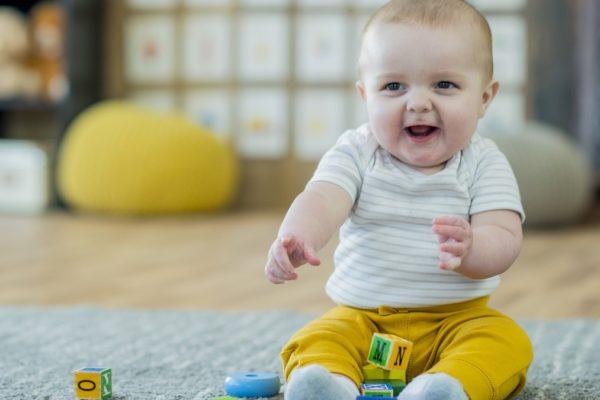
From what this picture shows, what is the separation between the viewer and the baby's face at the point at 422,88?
0.84m

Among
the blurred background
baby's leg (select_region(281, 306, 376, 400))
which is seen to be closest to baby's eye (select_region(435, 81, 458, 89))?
baby's leg (select_region(281, 306, 376, 400))

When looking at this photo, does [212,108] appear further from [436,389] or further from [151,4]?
[436,389]

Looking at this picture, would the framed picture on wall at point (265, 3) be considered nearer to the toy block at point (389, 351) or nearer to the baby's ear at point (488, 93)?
the baby's ear at point (488, 93)

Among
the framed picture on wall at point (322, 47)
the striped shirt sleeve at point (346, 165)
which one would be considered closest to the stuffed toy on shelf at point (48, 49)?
the framed picture on wall at point (322, 47)

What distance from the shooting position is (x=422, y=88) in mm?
850

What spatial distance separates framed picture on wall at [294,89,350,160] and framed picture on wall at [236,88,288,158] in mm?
55

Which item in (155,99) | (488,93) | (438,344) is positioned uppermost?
(488,93)

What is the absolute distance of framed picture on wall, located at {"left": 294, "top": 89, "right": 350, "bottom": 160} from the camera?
3.54m

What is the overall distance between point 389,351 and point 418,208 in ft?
0.49

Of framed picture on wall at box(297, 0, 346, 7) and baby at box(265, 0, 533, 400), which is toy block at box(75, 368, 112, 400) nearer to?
baby at box(265, 0, 533, 400)

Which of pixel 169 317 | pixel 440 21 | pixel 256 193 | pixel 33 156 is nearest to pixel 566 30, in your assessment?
pixel 256 193

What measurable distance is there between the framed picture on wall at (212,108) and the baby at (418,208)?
270cm

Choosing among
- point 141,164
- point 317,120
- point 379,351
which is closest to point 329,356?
point 379,351

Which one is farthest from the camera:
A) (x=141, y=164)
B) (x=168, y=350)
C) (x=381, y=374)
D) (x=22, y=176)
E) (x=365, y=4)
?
(x=365, y=4)
